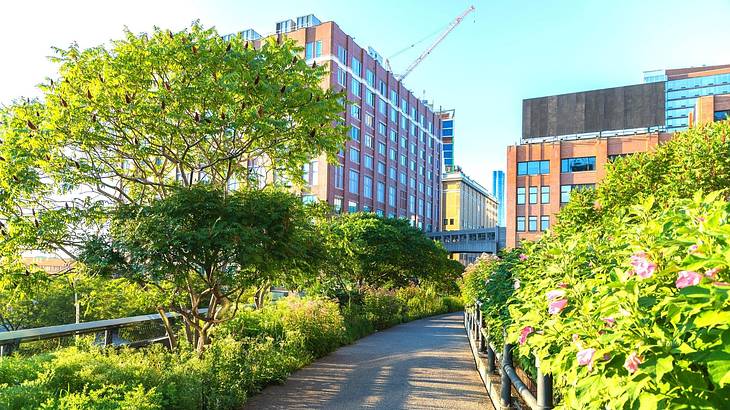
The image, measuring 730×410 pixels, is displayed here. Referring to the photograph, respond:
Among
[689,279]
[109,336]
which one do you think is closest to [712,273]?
[689,279]

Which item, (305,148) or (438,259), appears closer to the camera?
(305,148)

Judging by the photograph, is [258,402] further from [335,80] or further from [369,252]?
[335,80]

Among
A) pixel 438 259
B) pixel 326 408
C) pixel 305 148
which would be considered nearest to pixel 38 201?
pixel 305 148

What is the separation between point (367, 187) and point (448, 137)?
125932 millimetres

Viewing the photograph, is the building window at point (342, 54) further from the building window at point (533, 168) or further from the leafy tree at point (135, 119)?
the leafy tree at point (135, 119)

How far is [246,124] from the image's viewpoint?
11.1 meters

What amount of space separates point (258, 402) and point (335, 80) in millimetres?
54044

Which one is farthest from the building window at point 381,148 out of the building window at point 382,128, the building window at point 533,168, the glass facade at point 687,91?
the glass facade at point 687,91

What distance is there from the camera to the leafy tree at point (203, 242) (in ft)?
28.4

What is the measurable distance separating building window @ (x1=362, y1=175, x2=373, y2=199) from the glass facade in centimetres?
10267

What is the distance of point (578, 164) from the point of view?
57312 mm

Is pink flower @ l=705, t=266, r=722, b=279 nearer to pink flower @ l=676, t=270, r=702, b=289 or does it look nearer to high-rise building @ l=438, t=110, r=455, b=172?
pink flower @ l=676, t=270, r=702, b=289

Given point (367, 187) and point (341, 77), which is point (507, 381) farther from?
point (367, 187)

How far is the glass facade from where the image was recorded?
444 feet
